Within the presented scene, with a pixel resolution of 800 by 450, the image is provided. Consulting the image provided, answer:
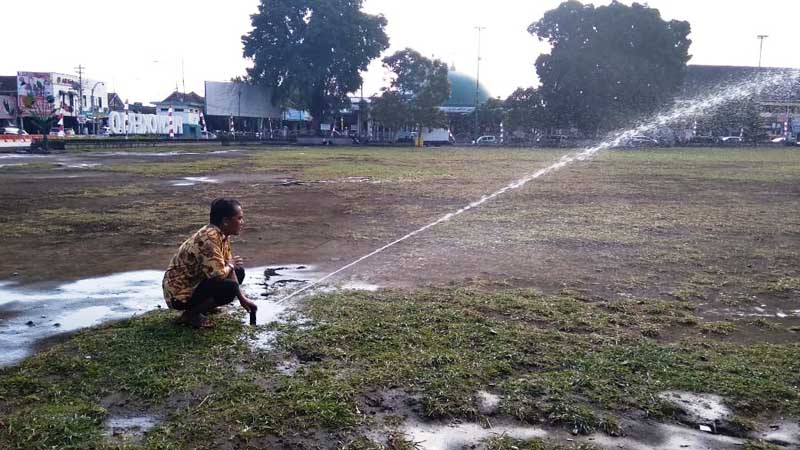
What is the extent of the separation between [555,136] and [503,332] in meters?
61.7

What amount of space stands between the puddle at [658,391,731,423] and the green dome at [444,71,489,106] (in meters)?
77.7

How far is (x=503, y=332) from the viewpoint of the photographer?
532 centimetres

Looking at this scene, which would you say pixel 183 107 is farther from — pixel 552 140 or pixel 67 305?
pixel 67 305

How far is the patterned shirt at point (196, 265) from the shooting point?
5.23m

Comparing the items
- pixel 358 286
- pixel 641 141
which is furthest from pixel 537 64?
pixel 358 286

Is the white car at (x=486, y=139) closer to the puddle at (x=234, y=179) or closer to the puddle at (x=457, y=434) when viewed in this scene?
the puddle at (x=234, y=179)

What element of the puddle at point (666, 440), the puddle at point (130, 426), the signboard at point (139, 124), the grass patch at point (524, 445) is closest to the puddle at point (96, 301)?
the puddle at point (130, 426)

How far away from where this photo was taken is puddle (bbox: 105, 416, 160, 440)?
356cm

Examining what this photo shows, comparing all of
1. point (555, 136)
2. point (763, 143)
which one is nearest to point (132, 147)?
point (555, 136)

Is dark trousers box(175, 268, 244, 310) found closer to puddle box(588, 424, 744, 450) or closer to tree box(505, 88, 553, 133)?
puddle box(588, 424, 744, 450)

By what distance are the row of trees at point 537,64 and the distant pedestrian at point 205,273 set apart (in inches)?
2156

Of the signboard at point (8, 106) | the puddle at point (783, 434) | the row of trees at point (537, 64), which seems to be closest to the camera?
the puddle at point (783, 434)

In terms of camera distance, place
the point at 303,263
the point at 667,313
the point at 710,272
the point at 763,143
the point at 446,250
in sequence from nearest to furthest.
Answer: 1. the point at 667,313
2. the point at 710,272
3. the point at 303,263
4. the point at 446,250
5. the point at 763,143

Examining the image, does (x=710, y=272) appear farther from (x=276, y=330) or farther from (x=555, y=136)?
(x=555, y=136)
